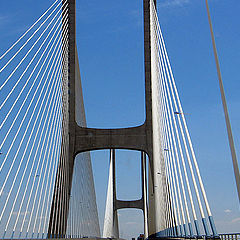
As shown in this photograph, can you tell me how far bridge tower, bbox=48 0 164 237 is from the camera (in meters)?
23.0

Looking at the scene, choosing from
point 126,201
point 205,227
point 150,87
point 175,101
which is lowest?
point 205,227

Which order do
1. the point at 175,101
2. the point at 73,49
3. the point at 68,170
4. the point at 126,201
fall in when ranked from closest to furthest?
the point at 175,101 → the point at 73,49 → the point at 68,170 → the point at 126,201

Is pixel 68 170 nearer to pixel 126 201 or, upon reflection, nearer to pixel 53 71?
pixel 53 71

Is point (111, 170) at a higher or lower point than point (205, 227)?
higher

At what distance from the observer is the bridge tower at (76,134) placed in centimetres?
2297

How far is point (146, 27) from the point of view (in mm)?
24750

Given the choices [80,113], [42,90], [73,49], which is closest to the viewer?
[42,90]

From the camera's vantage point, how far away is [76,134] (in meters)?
26.0

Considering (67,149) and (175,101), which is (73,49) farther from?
(175,101)

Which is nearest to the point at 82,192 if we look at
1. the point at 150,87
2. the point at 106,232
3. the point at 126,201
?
the point at 150,87

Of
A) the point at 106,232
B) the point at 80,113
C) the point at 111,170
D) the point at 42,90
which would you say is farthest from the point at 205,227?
the point at 111,170

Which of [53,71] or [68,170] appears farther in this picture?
[68,170]

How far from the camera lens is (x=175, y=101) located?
13.6 m

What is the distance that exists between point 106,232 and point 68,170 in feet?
61.6
